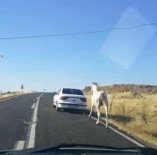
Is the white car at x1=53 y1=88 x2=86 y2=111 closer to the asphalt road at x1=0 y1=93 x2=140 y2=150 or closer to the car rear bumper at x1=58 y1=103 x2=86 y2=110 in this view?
the car rear bumper at x1=58 y1=103 x2=86 y2=110

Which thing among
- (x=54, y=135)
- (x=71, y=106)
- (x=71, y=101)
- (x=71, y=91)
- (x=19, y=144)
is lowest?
(x=19, y=144)

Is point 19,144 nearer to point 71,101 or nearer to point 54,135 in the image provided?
point 54,135

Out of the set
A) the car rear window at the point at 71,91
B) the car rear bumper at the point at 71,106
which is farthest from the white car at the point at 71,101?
the car rear window at the point at 71,91

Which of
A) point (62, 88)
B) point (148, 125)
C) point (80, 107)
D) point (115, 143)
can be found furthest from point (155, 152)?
point (62, 88)

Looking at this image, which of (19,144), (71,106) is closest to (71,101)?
(71,106)

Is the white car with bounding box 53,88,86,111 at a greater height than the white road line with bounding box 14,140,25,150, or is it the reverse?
the white car with bounding box 53,88,86,111

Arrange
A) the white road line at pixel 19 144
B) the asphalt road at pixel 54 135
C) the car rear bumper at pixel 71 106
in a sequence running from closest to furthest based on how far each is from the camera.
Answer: the white road line at pixel 19 144 < the asphalt road at pixel 54 135 < the car rear bumper at pixel 71 106

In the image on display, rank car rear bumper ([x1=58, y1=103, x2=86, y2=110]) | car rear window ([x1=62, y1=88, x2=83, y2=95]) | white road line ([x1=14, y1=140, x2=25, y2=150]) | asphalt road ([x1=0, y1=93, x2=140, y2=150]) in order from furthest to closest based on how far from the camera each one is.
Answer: car rear window ([x1=62, y1=88, x2=83, y2=95]) → car rear bumper ([x1=58, y1=103, x2=86, y2=110]) → asphalt road ([x1=0, y1=93, x2=140, y2=150]) → white road line ([x1=14, y1=140, x2=25, y2=150])

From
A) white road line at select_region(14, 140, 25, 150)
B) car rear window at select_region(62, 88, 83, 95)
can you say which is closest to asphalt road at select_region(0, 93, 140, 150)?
white road line at select_region(14, 140, 25, 150)

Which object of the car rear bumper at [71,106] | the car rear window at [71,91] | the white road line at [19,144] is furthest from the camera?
the car rear window at [71,91]

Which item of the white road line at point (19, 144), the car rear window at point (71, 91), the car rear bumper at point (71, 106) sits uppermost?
the car rear window at point (71, 91)

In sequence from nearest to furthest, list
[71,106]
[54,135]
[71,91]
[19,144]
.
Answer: [19,144]
[54,135]
[71,106]
[71,91]

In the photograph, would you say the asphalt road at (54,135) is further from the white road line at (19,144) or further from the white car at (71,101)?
the white car at (71,101)

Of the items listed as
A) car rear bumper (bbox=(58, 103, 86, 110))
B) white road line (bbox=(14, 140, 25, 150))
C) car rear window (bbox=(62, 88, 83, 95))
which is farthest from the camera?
car rear window (bbox=(62, 88, 83, 95))
